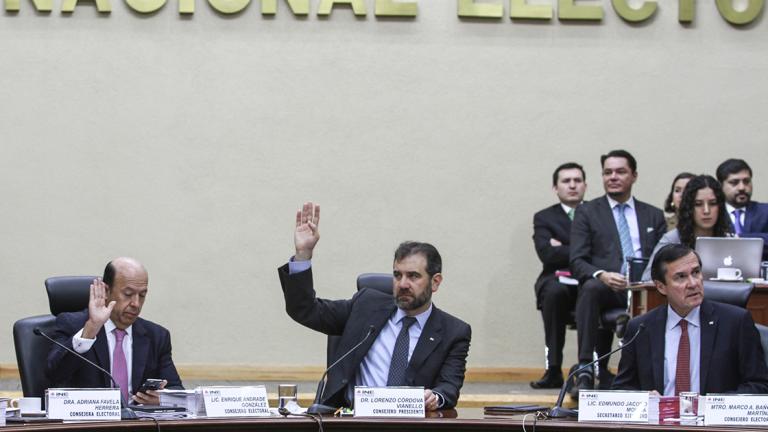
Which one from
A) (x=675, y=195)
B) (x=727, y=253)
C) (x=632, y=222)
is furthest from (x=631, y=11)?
(x=727, y=253)

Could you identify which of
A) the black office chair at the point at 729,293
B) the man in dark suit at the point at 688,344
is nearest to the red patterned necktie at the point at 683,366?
the man in dark suit at the point at 688,344

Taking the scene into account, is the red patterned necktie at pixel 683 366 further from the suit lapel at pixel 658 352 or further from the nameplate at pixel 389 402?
the nameplate at pixel 389 402

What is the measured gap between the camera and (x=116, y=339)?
4.12m

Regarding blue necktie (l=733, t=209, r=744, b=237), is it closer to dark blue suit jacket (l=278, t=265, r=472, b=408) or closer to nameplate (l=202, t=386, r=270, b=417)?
dark blue suit jacket (l=278, t=265, r=472, b=408)

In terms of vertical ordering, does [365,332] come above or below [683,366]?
above

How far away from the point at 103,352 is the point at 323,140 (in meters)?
3.22

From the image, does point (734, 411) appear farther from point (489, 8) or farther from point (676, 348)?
point (489, 8)

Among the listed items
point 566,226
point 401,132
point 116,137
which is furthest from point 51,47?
point 566,226

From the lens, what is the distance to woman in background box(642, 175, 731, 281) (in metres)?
5.41

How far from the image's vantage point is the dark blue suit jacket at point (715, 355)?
389 centimetres

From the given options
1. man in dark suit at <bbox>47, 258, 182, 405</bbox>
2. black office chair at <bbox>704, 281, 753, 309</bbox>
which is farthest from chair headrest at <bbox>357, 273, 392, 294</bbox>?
black office chair at <bbox>704, 281, 753, 309</bbox>

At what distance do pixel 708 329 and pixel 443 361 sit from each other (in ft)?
2.92

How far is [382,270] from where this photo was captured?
23.1 ft

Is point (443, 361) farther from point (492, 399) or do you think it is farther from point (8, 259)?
point (8, 259)
